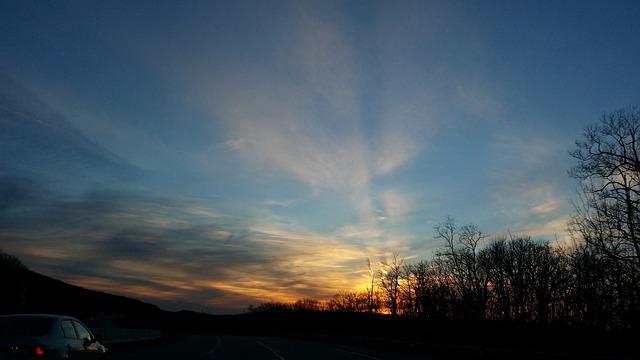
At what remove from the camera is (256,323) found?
501 feet

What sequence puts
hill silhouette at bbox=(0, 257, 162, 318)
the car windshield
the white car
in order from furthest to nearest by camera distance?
hill silhouette at bbox=(0, 257, 162, 318), the car windshield, the white car

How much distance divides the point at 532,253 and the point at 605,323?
64.0ft

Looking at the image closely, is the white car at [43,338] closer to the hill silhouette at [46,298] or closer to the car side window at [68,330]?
the car side window at [68,330]

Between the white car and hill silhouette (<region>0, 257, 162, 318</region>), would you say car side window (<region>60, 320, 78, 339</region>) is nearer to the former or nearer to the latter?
the white car

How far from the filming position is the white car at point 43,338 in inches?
309

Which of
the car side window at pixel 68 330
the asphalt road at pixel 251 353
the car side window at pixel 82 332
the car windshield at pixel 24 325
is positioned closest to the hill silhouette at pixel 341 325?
the asphalt road at pixel 251 353

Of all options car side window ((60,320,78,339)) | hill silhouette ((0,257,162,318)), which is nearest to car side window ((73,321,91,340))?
car side window ((60,320,78,339))

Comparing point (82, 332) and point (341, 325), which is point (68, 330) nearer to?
point (82, 332)

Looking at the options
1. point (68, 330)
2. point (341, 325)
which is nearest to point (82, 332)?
point (68, 330)

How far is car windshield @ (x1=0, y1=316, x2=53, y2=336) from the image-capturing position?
869cm

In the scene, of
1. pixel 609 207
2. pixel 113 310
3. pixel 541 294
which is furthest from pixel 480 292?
pixel 113 310

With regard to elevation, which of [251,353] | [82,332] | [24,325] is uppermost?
[24,325]

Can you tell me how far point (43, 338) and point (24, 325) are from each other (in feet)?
2.85

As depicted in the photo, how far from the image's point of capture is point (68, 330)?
9695 millimetres
